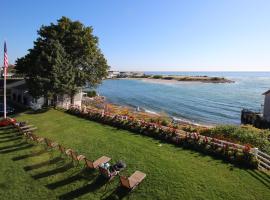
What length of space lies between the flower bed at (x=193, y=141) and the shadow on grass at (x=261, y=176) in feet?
1.78

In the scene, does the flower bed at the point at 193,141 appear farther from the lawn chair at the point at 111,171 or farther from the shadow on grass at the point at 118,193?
the shadow on grass at the point at 118,193

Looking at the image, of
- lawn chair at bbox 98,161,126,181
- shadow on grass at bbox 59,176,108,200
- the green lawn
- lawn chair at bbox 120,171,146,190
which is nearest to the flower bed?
the green lawn

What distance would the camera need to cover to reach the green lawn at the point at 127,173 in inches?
445

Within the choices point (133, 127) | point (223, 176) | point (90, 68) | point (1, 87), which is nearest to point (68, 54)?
point (90, 68)

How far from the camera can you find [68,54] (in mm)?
32531

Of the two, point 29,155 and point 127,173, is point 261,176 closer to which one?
point 127,173

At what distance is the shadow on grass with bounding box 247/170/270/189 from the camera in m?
12.3

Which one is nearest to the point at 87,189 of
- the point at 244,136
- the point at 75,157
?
the point at 75,157

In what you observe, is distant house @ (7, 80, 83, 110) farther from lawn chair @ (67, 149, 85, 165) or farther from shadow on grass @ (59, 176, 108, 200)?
shadow on grass @ (59, 176, 108, 200)

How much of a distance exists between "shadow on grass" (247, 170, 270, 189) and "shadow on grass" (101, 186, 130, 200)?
21.7 ft

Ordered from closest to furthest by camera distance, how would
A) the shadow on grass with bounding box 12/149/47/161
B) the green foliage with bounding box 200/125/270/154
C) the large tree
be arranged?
the shadow on grass with bounding box 12/149/47/161, the green foliage with bounding box 200/125/270/154, the large tree

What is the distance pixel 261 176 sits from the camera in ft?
42.2

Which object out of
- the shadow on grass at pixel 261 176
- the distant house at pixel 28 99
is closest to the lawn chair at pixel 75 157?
the shadow on grass at pixel 261 176

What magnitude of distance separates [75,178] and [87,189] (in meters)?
1.32
